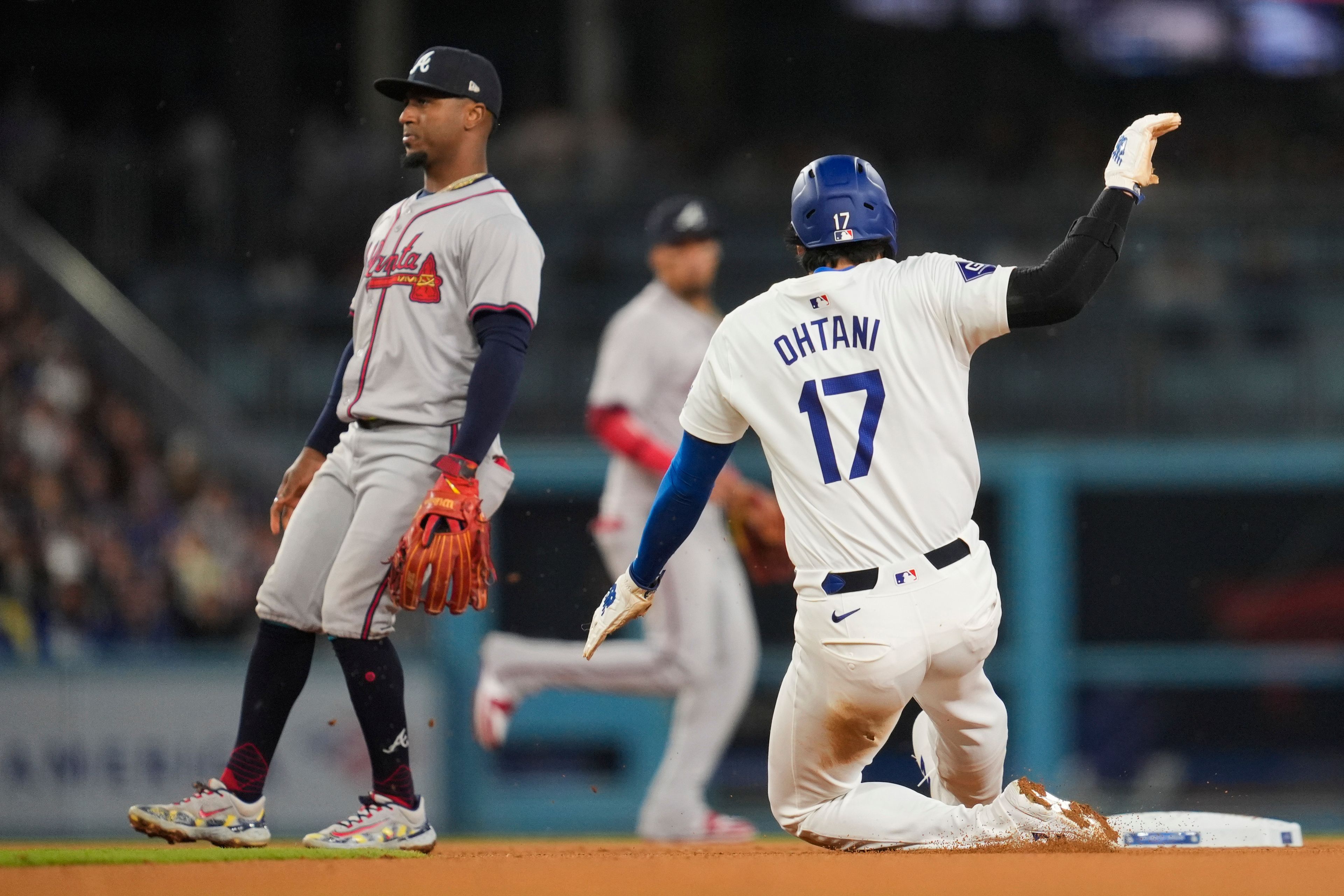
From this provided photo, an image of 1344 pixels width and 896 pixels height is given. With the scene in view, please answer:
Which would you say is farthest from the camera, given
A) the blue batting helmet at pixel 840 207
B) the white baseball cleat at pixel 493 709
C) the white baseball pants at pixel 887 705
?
the white baseball cleat at pixel 493 709

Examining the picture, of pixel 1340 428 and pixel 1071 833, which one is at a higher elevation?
pixel 1340 428

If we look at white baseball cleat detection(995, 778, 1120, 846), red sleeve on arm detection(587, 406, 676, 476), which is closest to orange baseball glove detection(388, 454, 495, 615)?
white baseball cleat detection(995, 778, 1120, 846)

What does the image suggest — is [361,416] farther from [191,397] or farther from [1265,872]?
[191,397]

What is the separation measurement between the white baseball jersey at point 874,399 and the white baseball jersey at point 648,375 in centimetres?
209

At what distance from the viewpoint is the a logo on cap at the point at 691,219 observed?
581cm

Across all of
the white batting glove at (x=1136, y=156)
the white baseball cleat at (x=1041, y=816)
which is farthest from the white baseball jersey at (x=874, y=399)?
the white baseball cleat at (x=1041, y=816)

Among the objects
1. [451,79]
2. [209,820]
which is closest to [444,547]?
[209,820]

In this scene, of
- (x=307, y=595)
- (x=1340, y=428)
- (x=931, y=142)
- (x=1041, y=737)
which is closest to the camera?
(x=307, y=595)

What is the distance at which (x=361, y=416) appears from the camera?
4.23m

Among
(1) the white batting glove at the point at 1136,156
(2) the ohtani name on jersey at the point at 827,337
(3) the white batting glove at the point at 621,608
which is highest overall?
(1) the white batting glove at the point at 1136,156

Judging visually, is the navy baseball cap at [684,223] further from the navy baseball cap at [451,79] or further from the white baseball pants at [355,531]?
the white baseball pants at [355,531]

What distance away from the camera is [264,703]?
4.22 meters

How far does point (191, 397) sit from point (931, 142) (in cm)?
569

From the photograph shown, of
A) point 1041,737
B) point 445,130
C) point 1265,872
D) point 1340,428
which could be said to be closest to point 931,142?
point 1340,428
